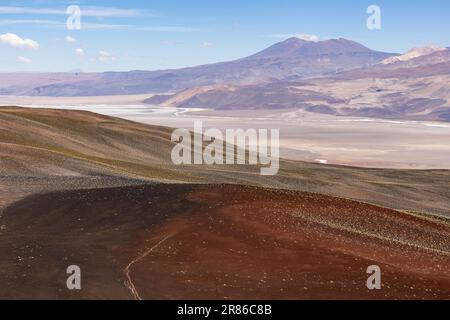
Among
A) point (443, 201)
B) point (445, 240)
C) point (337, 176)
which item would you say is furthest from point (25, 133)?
point (445, 240)

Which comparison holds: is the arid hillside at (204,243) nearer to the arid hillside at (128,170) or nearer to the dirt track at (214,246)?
the dirt track at (214,246)

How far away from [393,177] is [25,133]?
54.2m

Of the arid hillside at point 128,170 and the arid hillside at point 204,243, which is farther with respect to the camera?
the arid hillside at point 128,170

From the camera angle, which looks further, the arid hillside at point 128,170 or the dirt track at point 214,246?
the arid hillside at point 128,170

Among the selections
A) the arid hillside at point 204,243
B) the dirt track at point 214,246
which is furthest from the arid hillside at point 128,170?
the dirt track at point 214,246

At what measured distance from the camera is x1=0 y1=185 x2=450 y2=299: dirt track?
883 inches

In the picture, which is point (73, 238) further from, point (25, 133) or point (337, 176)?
point (337, 176)

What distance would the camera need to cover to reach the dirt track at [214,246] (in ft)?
73.6

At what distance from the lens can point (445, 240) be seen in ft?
119

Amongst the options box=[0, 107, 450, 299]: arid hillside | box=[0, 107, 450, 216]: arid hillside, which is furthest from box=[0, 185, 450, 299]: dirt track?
box=[0, 107, 450, 216]: arid hillside

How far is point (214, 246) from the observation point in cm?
2681

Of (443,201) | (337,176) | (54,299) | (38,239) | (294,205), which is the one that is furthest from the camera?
(337,176)

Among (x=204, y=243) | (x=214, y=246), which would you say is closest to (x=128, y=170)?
(x=204, y=243)

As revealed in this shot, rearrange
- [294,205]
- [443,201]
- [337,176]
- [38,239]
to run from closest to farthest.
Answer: [38,239], [294,205], [443,201], [337,176]
